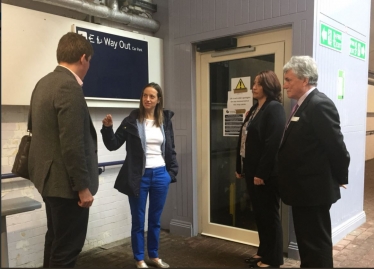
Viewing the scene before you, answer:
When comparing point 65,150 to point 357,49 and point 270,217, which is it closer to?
point 270,217

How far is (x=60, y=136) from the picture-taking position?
1731 millimetres

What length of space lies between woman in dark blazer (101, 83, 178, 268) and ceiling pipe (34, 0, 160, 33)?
94 cm

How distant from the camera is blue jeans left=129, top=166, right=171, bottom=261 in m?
2.67

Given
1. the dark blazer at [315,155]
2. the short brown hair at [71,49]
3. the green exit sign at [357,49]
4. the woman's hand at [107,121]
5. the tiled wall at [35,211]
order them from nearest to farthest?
the short brown hair at [71,49], the dark blazer at [315,155], the woman's hand at [107,121], the tiled wall at [35,211], the green exit sign at [357,49]

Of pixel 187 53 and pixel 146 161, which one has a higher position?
pixel 187 53

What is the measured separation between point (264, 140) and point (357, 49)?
1.84 meters

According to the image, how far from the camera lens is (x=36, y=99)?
1818 mm

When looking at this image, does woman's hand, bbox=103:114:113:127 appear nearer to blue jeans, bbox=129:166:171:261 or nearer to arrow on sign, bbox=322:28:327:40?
blue jeans, bbox=129:166:171:261

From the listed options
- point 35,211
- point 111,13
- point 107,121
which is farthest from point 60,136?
point 111,13

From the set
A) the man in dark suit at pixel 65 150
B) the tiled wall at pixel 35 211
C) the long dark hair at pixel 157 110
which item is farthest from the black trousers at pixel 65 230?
the long dark hair at pixel 157 110

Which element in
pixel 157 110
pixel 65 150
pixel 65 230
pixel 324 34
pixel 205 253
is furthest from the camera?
pixel 205 253

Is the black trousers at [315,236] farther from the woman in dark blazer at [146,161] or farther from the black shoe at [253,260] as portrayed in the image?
the woman in dark blazer at [146,161]

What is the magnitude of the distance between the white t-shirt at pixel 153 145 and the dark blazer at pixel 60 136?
0.87 meters

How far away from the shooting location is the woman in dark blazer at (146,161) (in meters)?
2.61
